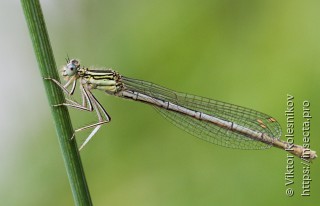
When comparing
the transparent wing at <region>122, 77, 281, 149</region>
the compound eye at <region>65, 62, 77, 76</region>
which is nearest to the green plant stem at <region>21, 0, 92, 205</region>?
the compound eye at <region>65, 62, 77, 76</region>

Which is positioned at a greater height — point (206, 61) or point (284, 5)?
point (284, 5)

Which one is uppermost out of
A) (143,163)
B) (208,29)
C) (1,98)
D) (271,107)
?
(208,29)

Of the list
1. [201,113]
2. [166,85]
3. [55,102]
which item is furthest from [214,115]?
[55,102]

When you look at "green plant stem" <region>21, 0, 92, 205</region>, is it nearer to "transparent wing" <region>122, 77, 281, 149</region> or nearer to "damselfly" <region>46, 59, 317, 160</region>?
"damselfly" <region>46, 59, 317, 160</region>

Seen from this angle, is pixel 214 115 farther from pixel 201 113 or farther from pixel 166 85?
pixel 166 85

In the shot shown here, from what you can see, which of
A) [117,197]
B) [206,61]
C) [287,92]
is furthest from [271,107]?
[117,197]

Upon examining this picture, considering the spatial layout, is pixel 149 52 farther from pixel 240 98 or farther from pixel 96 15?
pixel 240 98
